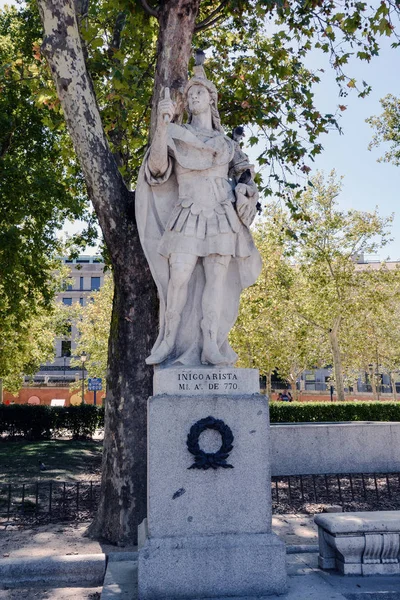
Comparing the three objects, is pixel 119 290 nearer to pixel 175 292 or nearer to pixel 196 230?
pixel 175 292

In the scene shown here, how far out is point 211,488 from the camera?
4.72 meters

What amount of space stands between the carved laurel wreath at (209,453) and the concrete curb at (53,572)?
1.77 m

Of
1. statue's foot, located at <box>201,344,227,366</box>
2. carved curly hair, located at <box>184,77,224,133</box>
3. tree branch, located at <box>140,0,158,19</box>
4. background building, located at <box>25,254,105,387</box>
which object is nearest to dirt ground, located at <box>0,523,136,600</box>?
statue's foot, located at <box>201,344,227,366</box>

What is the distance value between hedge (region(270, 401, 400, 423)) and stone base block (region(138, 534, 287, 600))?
13.3m

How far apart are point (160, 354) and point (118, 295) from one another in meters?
3.00

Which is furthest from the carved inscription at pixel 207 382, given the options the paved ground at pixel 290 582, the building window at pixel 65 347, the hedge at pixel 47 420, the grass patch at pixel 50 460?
the building window at pixel 65 347

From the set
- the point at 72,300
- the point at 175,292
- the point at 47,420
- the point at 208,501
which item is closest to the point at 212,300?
the point at 175,292

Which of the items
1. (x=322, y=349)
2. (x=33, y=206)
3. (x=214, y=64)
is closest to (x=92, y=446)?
(x=33, y=206)

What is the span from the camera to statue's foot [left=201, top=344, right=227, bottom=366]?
5.09 meters

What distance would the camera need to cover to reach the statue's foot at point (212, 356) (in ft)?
16.7

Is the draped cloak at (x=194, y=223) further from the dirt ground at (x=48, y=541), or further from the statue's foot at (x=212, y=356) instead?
the dirt ground at (x=48, y=541)

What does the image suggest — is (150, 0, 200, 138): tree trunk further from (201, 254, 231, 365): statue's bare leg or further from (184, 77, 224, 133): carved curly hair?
(201, 254, 231, 365): statue's bare leg

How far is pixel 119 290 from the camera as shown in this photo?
7.93 meters

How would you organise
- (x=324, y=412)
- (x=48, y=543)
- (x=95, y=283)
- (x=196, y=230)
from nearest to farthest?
(x=196, y=230) < (x=48, y=543) < (x=324, y=412) < (x=95, y=283)
